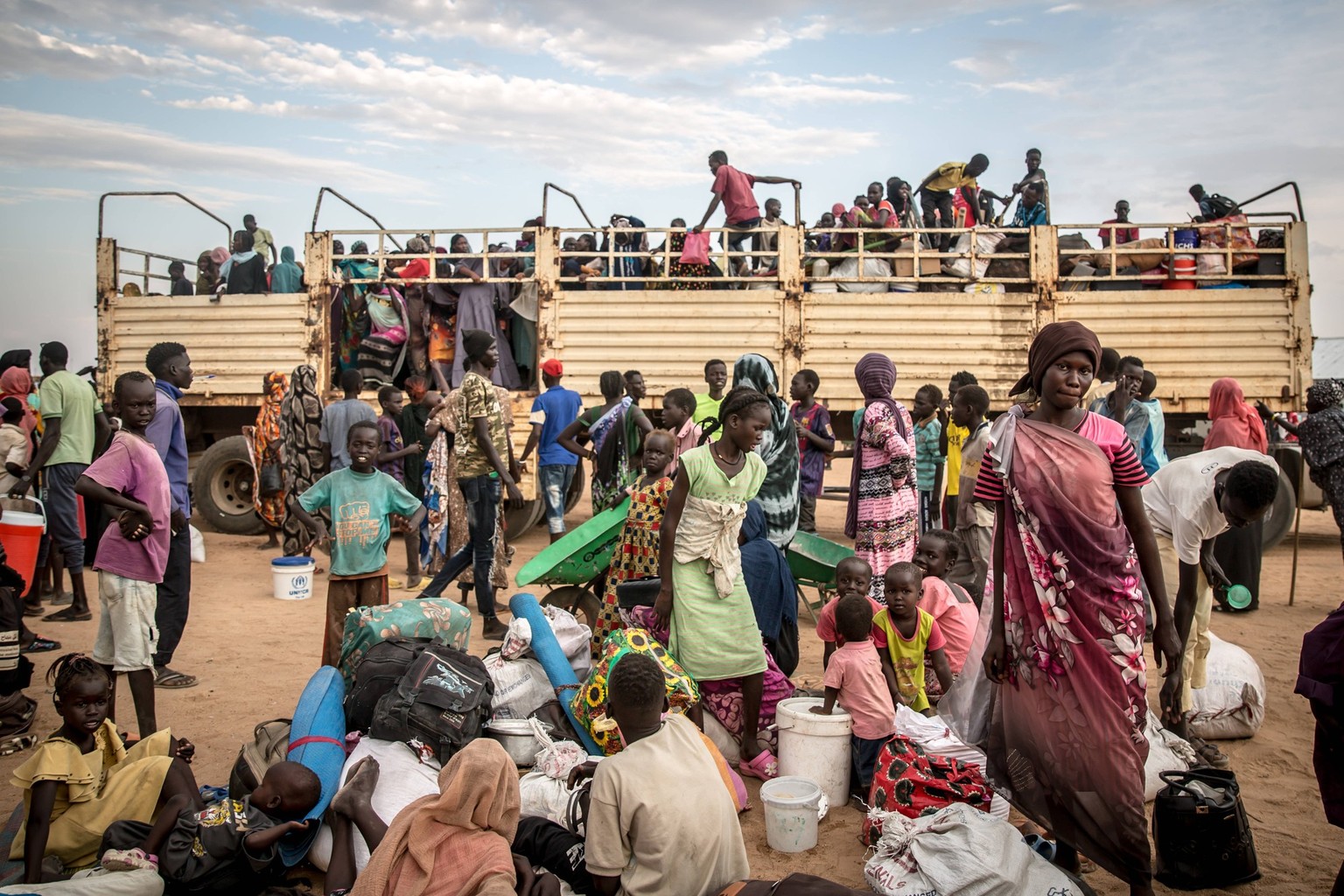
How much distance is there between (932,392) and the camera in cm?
769

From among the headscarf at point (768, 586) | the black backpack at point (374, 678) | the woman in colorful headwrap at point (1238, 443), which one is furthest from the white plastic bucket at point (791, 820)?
the woman in colorful headwrap at point (1238, 443)

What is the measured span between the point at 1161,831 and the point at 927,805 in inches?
28.7

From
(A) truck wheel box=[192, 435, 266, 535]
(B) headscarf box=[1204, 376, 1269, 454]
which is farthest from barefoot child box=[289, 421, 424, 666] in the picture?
(A) truck wheel box=[192, 435, 266, 535]

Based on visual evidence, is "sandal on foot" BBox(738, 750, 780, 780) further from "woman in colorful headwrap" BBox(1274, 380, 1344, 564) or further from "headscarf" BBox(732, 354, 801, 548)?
"woman in colorful headwrap" BBox(1274, 380, 1344, 564)

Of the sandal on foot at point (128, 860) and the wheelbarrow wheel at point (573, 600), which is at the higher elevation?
the wheelbarrow wheel at point (573, 600)

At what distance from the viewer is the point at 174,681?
543 cm

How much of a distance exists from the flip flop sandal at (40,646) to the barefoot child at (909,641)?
4886mm

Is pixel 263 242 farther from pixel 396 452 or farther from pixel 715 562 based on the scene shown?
pixel 715 562

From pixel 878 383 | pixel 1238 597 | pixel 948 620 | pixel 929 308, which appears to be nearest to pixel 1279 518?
pixel 1238 597

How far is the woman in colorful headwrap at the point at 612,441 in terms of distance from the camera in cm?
709

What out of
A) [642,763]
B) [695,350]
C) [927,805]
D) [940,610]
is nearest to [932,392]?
[695,350]

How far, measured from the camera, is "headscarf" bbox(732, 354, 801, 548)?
5.12 meters

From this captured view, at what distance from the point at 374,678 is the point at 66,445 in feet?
13.6

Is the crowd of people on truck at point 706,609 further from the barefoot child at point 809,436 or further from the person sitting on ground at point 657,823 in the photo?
the barefoot child at point 809,436
